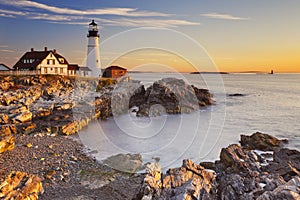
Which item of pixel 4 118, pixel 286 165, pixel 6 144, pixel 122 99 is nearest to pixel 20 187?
pixel 6 144

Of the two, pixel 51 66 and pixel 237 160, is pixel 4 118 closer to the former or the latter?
pixel 237 160

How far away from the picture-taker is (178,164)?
36.7 ft

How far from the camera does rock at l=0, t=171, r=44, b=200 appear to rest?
6453 millimetres

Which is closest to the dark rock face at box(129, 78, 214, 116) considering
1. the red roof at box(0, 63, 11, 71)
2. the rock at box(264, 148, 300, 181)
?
the rock at box(264, 148, 300, 181)

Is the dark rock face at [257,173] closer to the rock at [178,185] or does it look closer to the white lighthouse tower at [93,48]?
the rock at [178,185]

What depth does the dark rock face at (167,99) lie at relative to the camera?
78.1 ft

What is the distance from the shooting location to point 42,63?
33656 millimetres

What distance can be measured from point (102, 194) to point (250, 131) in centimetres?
1301

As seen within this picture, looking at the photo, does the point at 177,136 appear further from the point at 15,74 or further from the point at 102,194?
the point at 15,74

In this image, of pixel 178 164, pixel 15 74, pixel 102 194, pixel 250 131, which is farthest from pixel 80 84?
pixel 102 194

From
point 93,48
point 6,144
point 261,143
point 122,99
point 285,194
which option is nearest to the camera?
point 285,194

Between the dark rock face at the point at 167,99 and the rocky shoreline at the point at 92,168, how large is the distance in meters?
1.13

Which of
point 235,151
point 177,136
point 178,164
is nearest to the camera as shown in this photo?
point 235,151

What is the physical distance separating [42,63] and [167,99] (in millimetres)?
17644
